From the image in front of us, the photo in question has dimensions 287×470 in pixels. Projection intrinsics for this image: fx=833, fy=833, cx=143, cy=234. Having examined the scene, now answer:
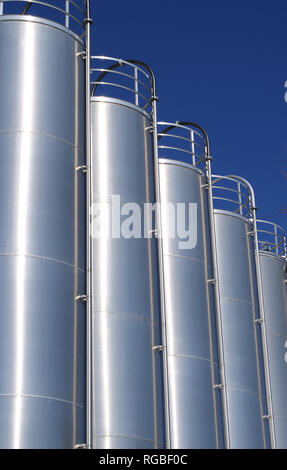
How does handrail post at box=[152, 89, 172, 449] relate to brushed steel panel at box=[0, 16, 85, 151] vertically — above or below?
below

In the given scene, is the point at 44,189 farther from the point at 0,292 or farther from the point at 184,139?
the point at 184,139

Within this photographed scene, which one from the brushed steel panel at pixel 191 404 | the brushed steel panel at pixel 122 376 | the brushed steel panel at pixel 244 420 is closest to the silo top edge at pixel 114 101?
the brushed steel panel at pixel 122 376

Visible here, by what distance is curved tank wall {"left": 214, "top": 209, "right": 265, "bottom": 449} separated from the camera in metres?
24.3

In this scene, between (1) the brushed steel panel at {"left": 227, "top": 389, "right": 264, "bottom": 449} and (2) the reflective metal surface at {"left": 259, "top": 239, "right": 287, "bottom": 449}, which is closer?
(1) the brushed steel panel at {"left": 227, "top": 389, "right": 264, "bottom": 449}

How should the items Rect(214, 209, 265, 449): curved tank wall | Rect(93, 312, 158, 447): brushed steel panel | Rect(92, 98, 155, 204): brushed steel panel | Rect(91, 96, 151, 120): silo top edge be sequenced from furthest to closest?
Rect(214, 209, 265, 449): curved tank wall < Rect(91, 96, 151, 120): silo top edge < Rect(92, 98, 155, 204): brushed steel panel < Rect(93, 312, 158, 447): brushed steel panel

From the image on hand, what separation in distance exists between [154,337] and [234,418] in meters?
6.54

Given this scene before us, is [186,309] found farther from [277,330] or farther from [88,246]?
[277,330]

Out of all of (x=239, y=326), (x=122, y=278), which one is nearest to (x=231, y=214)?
(x=239, y=326)

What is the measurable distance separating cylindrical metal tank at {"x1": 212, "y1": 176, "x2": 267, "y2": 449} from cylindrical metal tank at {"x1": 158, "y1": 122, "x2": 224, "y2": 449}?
7.78 feet

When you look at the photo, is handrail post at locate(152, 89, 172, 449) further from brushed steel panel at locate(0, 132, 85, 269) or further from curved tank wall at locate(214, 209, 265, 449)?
curved tank wall at locate(214, 209, 265, 449)

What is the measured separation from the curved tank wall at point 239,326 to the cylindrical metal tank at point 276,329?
80 cm

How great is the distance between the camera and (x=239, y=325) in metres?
25.7

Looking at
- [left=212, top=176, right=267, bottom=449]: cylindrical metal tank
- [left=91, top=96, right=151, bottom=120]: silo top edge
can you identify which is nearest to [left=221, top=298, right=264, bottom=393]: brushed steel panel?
[left=212, top=176, right=267, bottom=449]: cylindrical metal tank
